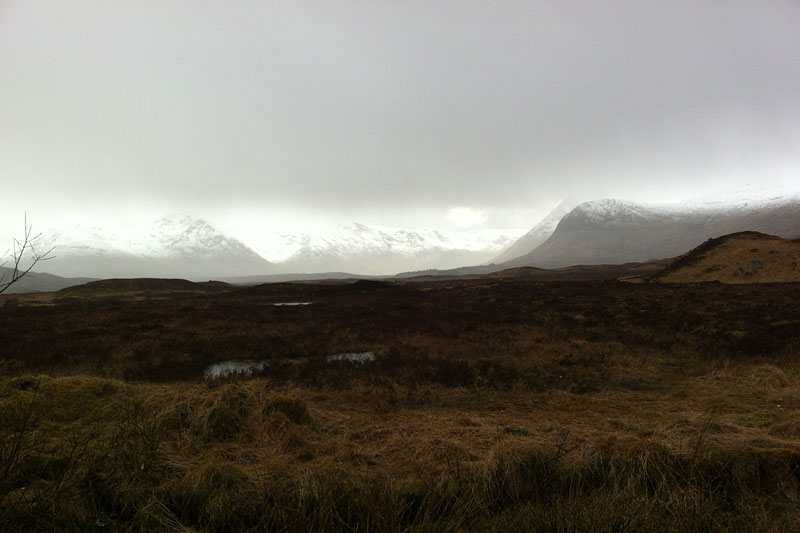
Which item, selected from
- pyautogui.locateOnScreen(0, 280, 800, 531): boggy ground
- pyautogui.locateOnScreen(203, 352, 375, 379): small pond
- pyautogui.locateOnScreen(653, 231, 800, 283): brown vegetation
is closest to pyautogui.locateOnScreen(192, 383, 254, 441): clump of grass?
pyautogui.locateOnScreen(0, 280, 800, 531): boggy ground

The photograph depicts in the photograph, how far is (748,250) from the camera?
132ft

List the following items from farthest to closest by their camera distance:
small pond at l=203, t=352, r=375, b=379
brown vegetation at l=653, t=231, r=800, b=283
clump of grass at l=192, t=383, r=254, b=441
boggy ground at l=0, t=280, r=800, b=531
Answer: brown vegetation at l=653, t=231, r=800, b=283 → small pond at l=203, t=352, r=375, b=379 → clump of grass at l=192, t=383, r=254, b=441 → boggy ground at l=0, t=280, r=800, b=531

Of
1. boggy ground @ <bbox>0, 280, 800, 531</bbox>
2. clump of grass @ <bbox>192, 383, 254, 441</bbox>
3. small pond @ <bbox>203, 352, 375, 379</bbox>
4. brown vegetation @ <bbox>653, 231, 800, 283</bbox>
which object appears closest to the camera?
boggy ground @ <bbox>0, 280, 800, 531</bbox>

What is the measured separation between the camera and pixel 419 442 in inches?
209

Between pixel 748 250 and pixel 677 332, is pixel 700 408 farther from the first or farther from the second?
pixel 748 250

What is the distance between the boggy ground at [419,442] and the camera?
327 cm

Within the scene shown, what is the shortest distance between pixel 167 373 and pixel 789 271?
1945 inches

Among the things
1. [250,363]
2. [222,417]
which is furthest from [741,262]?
[222,417]

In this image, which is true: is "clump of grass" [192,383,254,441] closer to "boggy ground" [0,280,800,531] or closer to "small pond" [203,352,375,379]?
"boggy ground" [0,280,800,531]

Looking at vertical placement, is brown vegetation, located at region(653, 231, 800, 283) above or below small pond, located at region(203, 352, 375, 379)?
above

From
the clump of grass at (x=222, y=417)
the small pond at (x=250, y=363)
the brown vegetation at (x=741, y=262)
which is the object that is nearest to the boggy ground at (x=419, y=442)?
the clump of grass at (x=222, y=417)

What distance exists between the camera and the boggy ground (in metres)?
3.27

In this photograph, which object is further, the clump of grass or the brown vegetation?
the brown vegetation

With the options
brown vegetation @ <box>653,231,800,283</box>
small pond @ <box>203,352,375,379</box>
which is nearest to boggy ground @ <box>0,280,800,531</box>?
small pond @ <box>203,352,375,379</box>
